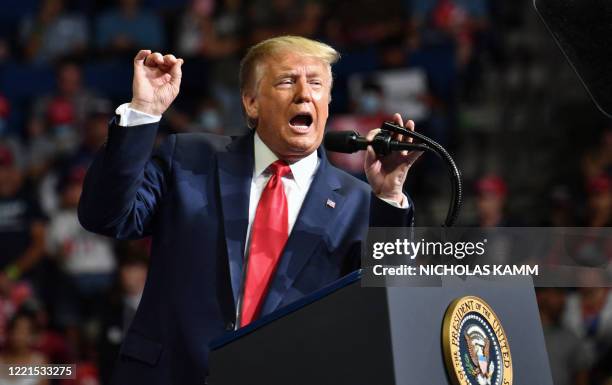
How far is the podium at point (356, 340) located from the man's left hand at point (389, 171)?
32cm

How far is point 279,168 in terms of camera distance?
8.73 feet

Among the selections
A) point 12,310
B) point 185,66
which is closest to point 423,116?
point 185,66

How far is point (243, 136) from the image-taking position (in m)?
2.75

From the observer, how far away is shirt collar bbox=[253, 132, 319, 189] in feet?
8.79

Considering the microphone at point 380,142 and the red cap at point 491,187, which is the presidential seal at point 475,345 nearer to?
the microphone at point 380,142

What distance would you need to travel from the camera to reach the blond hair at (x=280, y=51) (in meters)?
2.67

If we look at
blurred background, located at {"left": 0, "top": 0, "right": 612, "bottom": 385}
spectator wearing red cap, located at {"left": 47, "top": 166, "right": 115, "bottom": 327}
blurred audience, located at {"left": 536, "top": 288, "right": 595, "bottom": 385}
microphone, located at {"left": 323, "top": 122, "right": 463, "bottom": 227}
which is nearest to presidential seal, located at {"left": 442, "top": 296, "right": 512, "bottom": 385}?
microphone, located at {"left": 323, "top": 122, "right": 463, "bottom": 227}

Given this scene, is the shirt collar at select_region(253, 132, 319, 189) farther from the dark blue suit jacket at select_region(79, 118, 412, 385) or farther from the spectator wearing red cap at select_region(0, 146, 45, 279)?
the spectator wearing red cap at select_region(0, 146, 45, 279)

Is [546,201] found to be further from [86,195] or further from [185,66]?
[86,195]

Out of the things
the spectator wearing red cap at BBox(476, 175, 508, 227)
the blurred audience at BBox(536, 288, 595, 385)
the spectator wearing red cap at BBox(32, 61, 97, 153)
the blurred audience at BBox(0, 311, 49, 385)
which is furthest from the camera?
the spectator wearing red cap at BBox(32, 61, 97, 153)

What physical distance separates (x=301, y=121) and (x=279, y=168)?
12 cm

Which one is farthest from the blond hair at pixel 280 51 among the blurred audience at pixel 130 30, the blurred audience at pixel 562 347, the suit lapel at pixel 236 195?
the blurred audience at pixel 130 30

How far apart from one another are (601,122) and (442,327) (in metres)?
4.55

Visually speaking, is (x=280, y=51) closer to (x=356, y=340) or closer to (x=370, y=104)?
(x=356, y=340)
